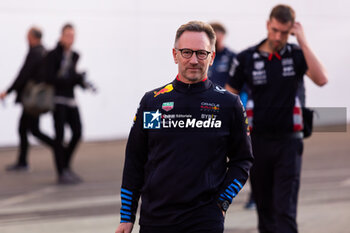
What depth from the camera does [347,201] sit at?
348 inches

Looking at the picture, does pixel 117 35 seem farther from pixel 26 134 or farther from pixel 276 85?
pixel 276 85

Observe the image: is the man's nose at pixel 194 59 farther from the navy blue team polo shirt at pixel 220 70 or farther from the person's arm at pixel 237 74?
the navy blue team polo shirt at pixel 220 70

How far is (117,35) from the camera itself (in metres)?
16.5

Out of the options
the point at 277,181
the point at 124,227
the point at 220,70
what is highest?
the point at 220,70

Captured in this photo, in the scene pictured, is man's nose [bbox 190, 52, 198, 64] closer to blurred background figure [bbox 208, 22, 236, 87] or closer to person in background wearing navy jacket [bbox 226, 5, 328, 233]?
person in background wearing navy jacket [bbox 226, 5, 328, 233]

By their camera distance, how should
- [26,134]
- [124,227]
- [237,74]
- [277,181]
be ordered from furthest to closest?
[26,134]
[237,74]
[277,181]
[124,227]

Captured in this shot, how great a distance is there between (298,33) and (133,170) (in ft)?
8.17

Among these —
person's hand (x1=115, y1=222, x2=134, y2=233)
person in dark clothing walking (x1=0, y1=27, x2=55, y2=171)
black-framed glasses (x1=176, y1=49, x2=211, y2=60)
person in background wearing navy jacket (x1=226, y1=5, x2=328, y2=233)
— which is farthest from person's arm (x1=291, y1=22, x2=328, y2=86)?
person in dark clothing walking (x1=0, y1=27, x2=55, y2=171)

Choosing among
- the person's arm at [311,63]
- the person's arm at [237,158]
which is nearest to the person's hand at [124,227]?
the person's arm at [237,158]

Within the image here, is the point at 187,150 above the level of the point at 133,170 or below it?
above

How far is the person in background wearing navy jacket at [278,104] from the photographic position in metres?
5.78

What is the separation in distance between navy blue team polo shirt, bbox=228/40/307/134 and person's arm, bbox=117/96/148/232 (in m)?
2.16

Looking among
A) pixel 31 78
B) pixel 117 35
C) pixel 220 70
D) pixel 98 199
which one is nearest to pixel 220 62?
pixel 220 70

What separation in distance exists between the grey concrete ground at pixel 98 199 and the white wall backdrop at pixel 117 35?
220cm
